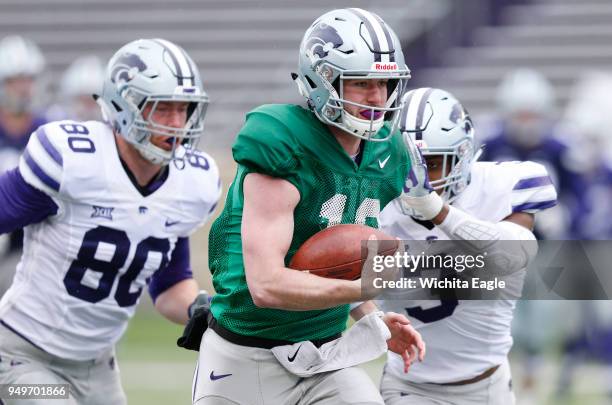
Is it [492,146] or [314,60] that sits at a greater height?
[314,60]

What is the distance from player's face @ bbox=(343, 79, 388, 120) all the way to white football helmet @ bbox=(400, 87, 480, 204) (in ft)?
1.90

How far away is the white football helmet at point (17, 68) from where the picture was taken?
7.43 metres

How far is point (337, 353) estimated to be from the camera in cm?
351

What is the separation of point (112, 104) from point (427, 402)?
1524 millimetres

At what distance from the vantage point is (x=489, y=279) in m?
4.11

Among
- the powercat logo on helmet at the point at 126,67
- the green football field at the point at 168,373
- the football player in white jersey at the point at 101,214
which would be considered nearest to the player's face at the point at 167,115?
the football player in white jersey at the point at 101,214

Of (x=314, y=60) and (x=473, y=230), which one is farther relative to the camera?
(x=473, y=230)

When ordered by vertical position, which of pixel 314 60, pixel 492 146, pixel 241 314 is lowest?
pixel 492 146

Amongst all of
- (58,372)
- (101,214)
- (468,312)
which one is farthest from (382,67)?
(58,372)

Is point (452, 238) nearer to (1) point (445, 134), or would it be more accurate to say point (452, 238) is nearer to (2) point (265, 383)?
(1) point (445, 134)

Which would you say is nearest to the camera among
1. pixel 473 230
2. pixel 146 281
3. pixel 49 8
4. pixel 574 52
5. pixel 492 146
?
pixel 473 230

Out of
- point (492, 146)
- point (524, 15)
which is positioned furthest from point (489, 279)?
point (524, 15)

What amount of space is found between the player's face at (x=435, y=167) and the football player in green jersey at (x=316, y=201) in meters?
0.48

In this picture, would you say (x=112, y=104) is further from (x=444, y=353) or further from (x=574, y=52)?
(x=574, y=52)
